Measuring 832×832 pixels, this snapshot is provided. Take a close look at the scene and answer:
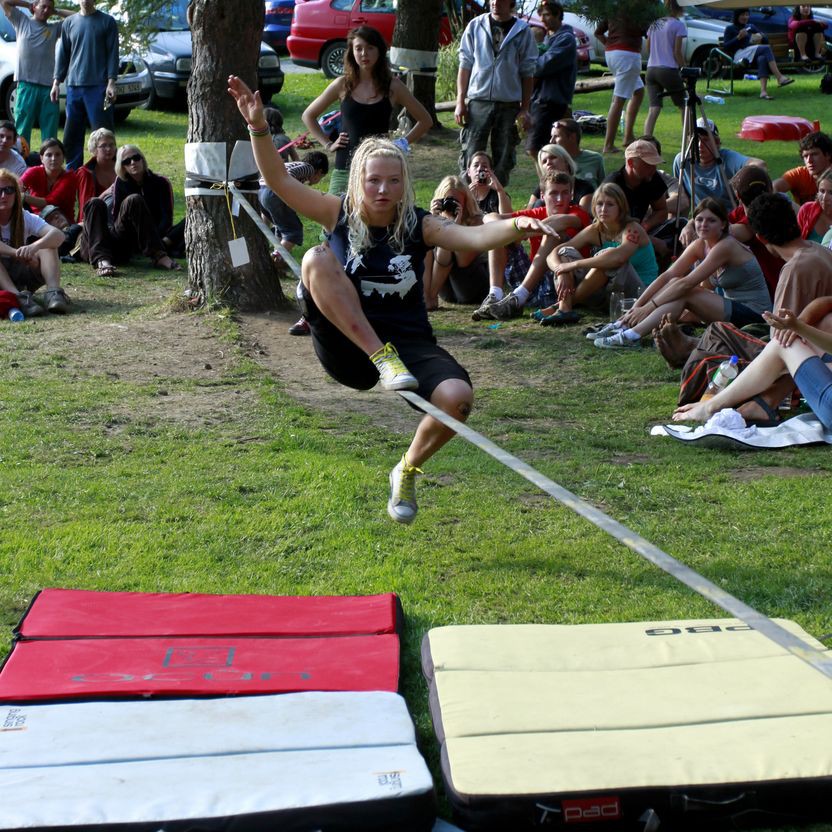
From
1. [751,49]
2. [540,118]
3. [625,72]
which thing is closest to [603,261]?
[540,118]

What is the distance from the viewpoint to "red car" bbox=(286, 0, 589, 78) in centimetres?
2106

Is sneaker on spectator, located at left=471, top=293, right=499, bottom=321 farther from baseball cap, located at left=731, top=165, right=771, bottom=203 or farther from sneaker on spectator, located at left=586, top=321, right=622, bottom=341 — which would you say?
baseball cap, located at left=731, top=165, right=771, bottom=203

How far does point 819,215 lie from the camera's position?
27.3 ft

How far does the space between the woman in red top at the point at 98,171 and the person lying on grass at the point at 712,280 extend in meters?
6.11

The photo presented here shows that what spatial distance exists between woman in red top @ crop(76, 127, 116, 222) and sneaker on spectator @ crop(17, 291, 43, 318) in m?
2.30

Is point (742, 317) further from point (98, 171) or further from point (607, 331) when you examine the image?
point (98, 171)

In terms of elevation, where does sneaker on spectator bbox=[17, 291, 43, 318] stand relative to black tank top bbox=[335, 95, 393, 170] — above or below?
below

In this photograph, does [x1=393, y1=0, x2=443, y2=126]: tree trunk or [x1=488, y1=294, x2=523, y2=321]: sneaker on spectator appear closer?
[x1=488, y1=294, x2=523, y2=321]: sneaker on spectator

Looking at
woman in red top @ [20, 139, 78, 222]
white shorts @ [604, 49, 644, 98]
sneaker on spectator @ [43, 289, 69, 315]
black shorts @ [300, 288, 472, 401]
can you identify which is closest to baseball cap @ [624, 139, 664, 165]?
sneaker on spectator @ [43, 289, 69, 315]

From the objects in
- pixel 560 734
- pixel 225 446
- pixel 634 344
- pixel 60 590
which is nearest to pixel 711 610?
pixel 560 734

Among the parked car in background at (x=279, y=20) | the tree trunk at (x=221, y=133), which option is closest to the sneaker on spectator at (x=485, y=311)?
the tree trunk at (x=221, y=133)

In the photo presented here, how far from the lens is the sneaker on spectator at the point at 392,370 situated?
4.62 metres

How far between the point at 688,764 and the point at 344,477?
296 cm

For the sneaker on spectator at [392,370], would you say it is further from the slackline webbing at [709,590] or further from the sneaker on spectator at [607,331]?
the sneaker on spectator at [607,331]
